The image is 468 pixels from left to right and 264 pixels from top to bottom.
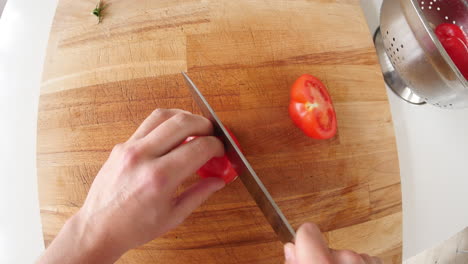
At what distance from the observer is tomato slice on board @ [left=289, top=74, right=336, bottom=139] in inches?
42.5

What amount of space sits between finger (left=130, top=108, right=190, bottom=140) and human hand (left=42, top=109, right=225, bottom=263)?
0.14 ft

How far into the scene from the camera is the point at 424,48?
985 millimetres

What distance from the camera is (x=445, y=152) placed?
4.21ft

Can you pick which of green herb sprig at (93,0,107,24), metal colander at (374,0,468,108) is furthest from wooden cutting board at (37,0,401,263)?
metal colander at (374,0,468,108)

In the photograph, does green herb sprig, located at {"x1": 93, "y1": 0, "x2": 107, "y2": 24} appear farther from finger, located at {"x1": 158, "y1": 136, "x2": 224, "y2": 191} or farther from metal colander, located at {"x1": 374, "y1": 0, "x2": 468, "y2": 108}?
metal colander, located at {"x1": 374, "y1": 0, "x2": 468, "y2": 108}

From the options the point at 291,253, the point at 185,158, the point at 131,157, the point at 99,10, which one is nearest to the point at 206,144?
the point at 185,158

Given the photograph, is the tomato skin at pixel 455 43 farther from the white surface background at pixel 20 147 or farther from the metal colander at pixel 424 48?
the white surface background at pixel 20 147

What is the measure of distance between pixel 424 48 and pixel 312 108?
0.38 meters

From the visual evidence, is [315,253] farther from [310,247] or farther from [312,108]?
[312,108]

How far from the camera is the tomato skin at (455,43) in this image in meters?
1.10

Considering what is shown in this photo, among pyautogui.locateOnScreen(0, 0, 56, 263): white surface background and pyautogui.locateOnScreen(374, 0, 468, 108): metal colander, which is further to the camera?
pyautogui.locateOnScreen(0, 0, 56, 263): white surface background

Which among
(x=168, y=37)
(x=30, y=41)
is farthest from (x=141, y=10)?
(x=30, y=41)

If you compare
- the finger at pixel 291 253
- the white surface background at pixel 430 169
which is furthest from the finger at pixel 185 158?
the white surface background at pixel 430 169

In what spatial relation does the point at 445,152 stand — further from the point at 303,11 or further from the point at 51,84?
the point at 51,84
